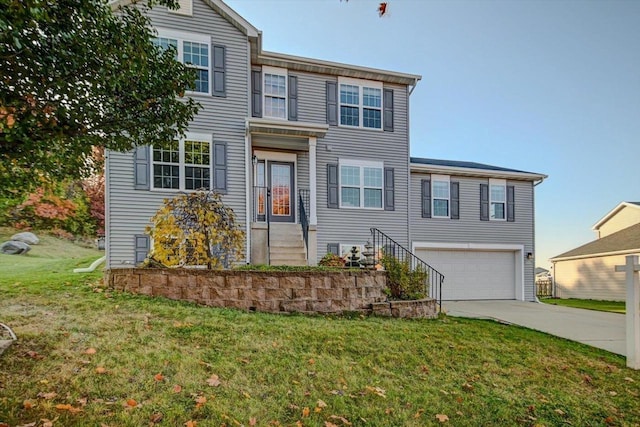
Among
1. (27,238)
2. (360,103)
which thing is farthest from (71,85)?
(27,238)

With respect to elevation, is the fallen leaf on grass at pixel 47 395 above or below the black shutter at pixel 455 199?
below

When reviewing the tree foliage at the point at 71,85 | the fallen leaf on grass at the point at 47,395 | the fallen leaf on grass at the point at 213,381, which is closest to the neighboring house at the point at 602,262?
the fallen leaf on grass at the point at 213,381

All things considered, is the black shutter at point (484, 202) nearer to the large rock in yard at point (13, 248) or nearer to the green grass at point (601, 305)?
the green grass at point (601, 305)

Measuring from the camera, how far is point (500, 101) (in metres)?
15.3

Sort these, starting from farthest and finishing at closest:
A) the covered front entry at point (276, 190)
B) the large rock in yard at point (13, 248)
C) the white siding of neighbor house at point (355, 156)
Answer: the large rock in yard at point (13, 248) → the white siding of neighbor house at point (355, 156) → the covered front entry at point (276, 190)

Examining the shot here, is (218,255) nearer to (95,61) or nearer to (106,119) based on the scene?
(106,119)

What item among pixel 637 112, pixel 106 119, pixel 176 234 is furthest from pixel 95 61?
pixel 637 112

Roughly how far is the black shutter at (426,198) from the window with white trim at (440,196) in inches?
5.7

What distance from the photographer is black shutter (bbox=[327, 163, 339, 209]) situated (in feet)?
38.9

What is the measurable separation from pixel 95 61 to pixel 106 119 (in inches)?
28.0

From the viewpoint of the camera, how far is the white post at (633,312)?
19.6 ft

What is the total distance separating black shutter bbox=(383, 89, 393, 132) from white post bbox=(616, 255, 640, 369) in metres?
7.87

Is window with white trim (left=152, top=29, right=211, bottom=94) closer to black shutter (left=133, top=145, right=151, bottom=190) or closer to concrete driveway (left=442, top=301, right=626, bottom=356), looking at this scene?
black shutter (left=133, top=145, right=151, bottom=190)

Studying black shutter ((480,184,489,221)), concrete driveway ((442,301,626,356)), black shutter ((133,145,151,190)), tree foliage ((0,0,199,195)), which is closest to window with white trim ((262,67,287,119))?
black shutter ((133,145,151,190))
